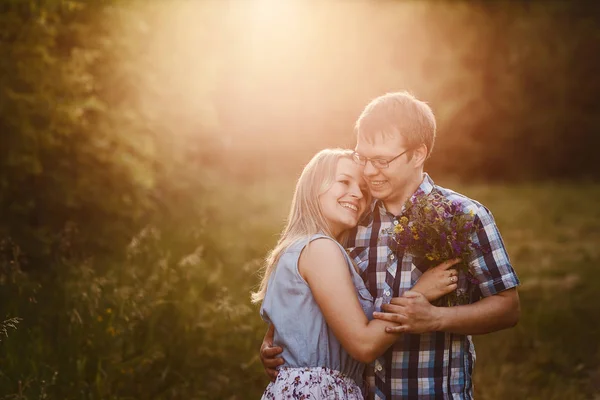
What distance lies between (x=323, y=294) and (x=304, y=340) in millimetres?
276

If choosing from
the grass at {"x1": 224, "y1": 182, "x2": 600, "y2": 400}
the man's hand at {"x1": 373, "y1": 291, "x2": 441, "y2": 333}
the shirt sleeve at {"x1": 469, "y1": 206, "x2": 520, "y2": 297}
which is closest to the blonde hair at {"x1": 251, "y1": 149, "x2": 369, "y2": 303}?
the man's hand at {"x1": 373, "y1": 291, "x2": 441, "y2": 333}

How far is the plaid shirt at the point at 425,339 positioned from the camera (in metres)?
3.45

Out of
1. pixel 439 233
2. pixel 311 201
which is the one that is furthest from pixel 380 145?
pixel 439 233

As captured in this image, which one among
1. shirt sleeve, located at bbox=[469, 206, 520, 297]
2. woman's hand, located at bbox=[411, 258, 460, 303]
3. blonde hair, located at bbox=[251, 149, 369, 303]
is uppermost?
blonde hair, located at bbox=[251, 149, 369, 303]

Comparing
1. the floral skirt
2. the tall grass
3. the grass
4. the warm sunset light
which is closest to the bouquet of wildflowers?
the warm sunset light

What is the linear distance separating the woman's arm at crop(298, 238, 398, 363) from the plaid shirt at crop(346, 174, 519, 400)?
0.27 metres

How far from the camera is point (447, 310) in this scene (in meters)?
3.33

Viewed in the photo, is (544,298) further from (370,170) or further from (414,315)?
(414,315)

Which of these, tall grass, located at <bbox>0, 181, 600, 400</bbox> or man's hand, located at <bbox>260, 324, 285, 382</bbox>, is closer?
man's hand, located at <bbox>260, 324, 285, 382</bbox>

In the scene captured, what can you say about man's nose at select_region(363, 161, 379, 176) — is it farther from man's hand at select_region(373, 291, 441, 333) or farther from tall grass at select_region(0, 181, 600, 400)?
tall grass at select_region(0, 181, 600, 400)

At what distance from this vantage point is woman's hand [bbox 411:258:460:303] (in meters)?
3.34

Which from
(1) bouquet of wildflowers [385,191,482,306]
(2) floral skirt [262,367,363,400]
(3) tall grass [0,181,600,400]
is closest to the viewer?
(1) bouquet of wildflowers [385,191,482,306]

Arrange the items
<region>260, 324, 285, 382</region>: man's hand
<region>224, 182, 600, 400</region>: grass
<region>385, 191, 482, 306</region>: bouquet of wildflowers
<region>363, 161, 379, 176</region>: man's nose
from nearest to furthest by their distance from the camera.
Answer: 1. <region>385, 191, 482, 306</region>: bouquet of wildflowers
2. <region>260, 324, 285, 382</region>: man's hand
3. <region>363, 161, 379, 176</region>: man's nose
4. <region>224, 182, 600, 400</region>: grass

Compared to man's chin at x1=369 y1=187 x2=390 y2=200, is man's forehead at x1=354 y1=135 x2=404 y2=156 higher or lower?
higher
